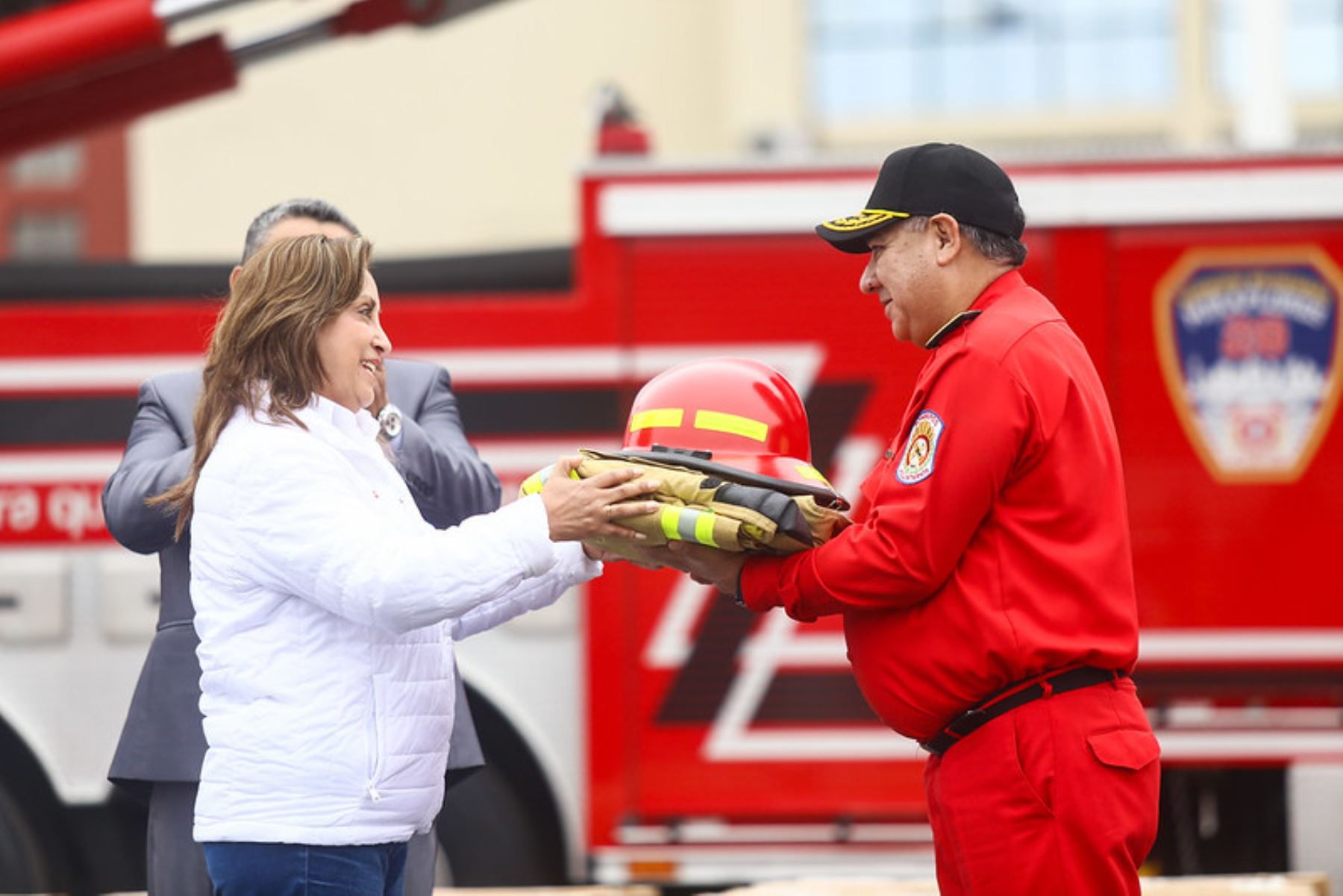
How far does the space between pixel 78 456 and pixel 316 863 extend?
2476 millimetres

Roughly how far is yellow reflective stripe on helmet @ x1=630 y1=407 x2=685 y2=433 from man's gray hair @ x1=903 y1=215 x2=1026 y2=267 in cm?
47

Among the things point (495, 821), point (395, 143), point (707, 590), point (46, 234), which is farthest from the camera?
point (46, 234)

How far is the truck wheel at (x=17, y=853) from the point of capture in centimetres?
464

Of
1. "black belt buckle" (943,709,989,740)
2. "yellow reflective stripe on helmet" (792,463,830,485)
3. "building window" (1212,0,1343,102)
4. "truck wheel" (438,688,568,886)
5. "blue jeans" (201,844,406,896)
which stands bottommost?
"truck wheel" (438,688,568,886)

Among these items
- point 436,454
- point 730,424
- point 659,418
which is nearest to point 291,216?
point 436,454

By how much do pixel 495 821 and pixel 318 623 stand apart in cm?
236

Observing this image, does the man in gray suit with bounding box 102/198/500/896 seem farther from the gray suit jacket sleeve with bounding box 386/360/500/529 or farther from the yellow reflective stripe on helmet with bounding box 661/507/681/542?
the yellow reflective stripe on helmet with bounding box 661/507/681/542

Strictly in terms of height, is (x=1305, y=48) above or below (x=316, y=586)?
above

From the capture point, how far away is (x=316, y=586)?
2.43m

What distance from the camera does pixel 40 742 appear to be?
4672mm

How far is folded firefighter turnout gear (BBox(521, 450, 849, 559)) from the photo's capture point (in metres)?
2.64

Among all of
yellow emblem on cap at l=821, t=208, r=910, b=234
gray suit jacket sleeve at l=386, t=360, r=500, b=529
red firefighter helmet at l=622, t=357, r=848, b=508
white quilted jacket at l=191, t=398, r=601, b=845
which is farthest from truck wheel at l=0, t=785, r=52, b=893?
yellow emblem on cap at l=821, t=208, r=910, b=234

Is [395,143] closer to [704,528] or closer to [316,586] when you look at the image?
[704,528]

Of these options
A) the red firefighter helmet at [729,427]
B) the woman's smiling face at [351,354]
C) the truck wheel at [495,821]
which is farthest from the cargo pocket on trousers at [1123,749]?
the truck wheel at [495,821]
